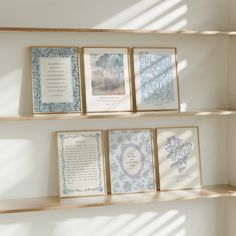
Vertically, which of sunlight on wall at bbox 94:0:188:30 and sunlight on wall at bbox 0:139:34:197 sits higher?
sunlight on wall at bbox 94:0:188:30

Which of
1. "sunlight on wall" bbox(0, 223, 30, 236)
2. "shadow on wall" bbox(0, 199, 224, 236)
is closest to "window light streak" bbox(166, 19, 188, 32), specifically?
"shadow on wall" bbox(0, 199, 224, 236)

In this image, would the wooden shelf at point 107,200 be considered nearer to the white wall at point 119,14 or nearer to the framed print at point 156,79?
the framed print at point 156,79

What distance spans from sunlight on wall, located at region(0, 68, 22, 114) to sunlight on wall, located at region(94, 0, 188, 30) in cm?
54

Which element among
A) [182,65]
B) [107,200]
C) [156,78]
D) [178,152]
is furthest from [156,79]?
[107,200]

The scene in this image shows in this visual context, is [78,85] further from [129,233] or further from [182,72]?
[129,233]

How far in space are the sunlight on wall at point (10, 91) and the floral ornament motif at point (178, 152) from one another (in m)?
0.90

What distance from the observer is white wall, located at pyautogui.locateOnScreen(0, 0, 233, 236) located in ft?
9.27

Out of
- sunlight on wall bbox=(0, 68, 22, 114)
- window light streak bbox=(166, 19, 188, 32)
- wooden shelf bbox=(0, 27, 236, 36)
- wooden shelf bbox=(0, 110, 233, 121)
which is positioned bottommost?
wooden shelf bbox=(0, 110, 233, 121)

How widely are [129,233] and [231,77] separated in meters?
1.11

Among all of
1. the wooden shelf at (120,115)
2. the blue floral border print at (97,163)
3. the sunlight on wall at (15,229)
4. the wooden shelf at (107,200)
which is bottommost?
the sunlight on wall at (15,229)

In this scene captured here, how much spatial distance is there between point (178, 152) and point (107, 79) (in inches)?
23.7

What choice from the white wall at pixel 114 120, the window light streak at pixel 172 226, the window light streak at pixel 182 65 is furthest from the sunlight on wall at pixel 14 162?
the window light streak at pixel 182 65

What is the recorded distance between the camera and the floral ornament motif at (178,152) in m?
3.04

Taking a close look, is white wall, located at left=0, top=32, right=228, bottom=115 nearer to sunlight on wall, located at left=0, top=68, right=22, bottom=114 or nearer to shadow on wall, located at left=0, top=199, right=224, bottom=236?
sunlight on wall, located at left=0, top=68, right=22, bottom=114
